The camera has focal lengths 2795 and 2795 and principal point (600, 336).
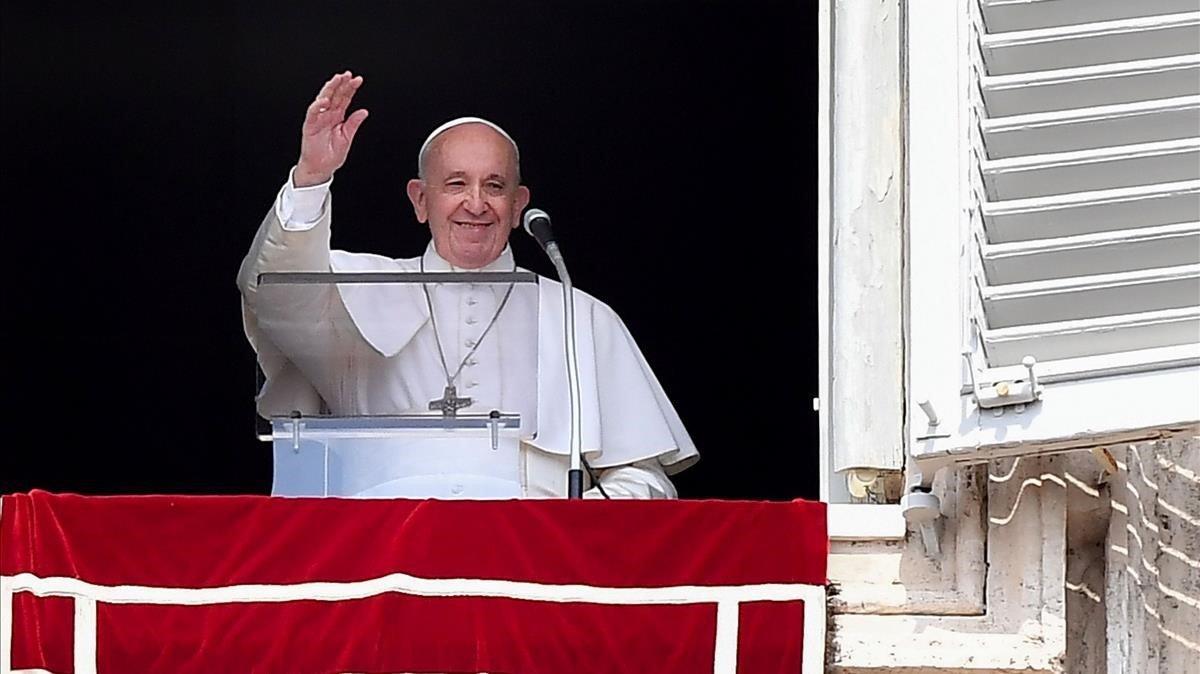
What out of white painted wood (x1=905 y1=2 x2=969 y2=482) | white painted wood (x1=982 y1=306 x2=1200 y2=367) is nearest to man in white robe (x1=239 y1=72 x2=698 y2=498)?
white painted wood (x1=905 y1=2 x2=969 y2=482)

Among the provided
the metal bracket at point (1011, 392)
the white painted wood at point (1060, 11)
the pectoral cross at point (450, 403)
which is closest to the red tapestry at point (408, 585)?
the metal bracket at point (1011, 392)

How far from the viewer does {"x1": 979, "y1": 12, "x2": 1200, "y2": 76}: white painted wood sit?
13.5 ft

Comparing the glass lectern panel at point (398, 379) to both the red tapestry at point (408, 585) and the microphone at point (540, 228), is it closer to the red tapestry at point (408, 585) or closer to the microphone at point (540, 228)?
the microphone at point (540, 228)

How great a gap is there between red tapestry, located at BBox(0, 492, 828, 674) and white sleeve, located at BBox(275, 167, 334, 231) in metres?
0.78

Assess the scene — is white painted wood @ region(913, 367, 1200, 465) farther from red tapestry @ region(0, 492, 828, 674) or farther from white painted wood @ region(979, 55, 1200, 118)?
white painted wood @ region(979, 55, 1200, 118)

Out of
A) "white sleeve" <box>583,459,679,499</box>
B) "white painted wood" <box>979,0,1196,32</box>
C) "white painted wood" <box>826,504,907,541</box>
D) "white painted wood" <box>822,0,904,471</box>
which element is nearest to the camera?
"white painted wood" <box>979,0,1196,32</box>

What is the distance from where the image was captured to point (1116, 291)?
4027 mm

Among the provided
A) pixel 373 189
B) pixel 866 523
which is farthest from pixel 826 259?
pixel 373 189

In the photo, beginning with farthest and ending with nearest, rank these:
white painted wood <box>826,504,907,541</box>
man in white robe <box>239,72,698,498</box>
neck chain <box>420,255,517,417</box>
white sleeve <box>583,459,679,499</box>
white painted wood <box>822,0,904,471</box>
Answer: white sleeve <box>583,459,679,499</box>, man in white robe <box>239,72,698,498</box>, neck chain <box>420,255,517,417</box>, white painted wood <box>822,0,904,471</box>, white painted wood <box>826,504,907,541</box>

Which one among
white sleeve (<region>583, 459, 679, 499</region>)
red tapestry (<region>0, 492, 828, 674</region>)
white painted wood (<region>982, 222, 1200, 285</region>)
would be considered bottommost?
red tapestry (<region>0, 492, 828, 674</region>)

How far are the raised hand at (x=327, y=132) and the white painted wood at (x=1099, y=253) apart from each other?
1.18 meters

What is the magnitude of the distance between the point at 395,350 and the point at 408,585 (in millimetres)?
792

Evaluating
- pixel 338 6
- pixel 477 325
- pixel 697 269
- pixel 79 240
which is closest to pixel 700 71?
pixel 697 269

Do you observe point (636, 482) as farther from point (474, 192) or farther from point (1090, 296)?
point (1090, 296)
